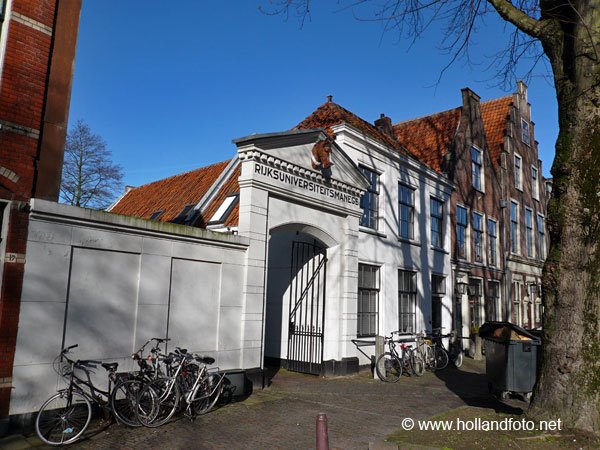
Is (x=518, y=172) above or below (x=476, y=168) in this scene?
above

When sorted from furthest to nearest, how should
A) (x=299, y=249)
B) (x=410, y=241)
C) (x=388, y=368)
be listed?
(x=410, y=241) < (x=299, y=249) < (x=388, y=368)

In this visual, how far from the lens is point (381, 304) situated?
1513 centimetres

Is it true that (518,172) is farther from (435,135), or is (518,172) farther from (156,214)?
(156,214)

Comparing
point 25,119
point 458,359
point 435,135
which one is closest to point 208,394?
point 25,119

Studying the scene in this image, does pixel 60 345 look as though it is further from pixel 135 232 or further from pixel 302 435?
pixel 302 435

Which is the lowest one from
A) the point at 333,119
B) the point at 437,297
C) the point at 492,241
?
the point at 437,297

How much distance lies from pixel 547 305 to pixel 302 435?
3.94m

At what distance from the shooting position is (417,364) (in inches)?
528

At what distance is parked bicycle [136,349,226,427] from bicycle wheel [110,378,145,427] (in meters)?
0.08

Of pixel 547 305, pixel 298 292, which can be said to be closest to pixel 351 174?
pixel 298 292

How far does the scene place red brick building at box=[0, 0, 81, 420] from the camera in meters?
6.59

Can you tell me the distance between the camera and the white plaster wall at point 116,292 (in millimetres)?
6754

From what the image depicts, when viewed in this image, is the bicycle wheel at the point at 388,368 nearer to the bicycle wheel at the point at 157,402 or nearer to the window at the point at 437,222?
the bicycle wheel at the point at 157,402

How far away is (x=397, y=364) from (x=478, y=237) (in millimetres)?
10920
